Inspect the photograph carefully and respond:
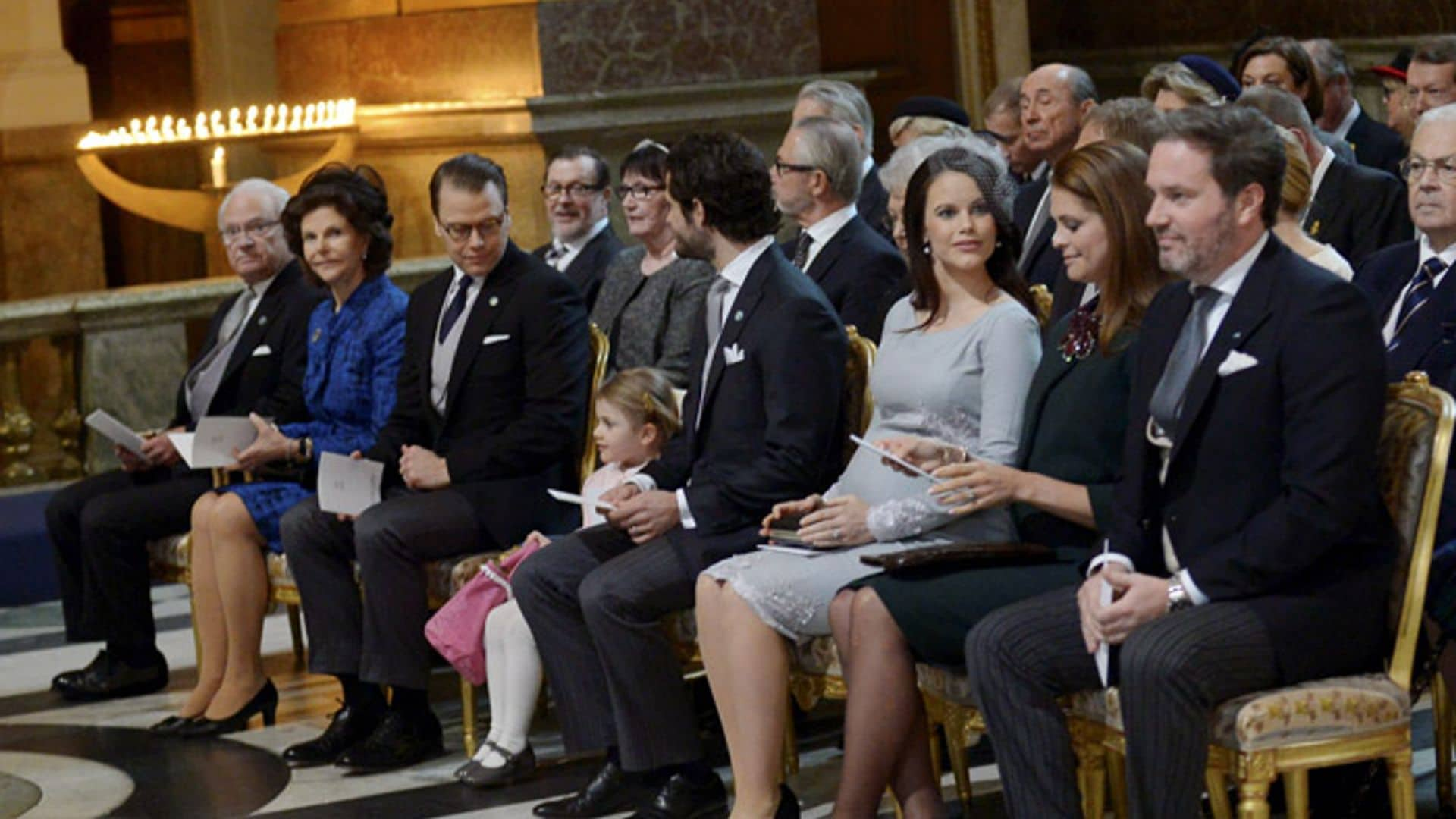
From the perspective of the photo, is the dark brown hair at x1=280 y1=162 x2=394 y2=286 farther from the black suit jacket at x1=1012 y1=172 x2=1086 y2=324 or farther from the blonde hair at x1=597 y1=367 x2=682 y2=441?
the black suit jacket at x1=1012 y1=172 x2=1086 y2=324

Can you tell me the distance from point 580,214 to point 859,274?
1346 mm

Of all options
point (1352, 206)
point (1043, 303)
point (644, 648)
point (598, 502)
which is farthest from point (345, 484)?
point (1352, 206)

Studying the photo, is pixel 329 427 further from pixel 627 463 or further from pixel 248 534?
pixel 627 463

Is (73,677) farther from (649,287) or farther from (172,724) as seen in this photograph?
(649,287)

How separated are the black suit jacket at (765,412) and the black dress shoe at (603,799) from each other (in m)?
0.54

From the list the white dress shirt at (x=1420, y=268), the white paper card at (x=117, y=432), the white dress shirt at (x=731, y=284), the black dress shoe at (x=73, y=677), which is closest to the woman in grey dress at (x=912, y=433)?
the white dress shirt at (x=731, y=284)

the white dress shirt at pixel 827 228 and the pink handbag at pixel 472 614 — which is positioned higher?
the white dress shirt at pixel 827 228

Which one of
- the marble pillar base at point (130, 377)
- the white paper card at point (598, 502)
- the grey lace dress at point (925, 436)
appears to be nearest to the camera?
the grey lace dress at point (925, 436)

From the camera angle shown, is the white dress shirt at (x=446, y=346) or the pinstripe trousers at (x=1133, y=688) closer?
the pinstripe trousers at (x=1133, y=688)

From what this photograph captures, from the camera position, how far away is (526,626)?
575cm

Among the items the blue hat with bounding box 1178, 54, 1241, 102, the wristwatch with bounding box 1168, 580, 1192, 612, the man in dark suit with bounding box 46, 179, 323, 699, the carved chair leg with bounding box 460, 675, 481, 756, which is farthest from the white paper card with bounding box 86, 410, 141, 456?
the wristwatch with bounding box 1168, 580, 1192, 612

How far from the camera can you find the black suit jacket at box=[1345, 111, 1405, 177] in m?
7.86

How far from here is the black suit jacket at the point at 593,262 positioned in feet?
23.5

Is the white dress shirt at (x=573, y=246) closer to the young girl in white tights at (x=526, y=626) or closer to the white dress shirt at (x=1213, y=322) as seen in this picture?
the young girl in white tights at (x=526, y=626)
